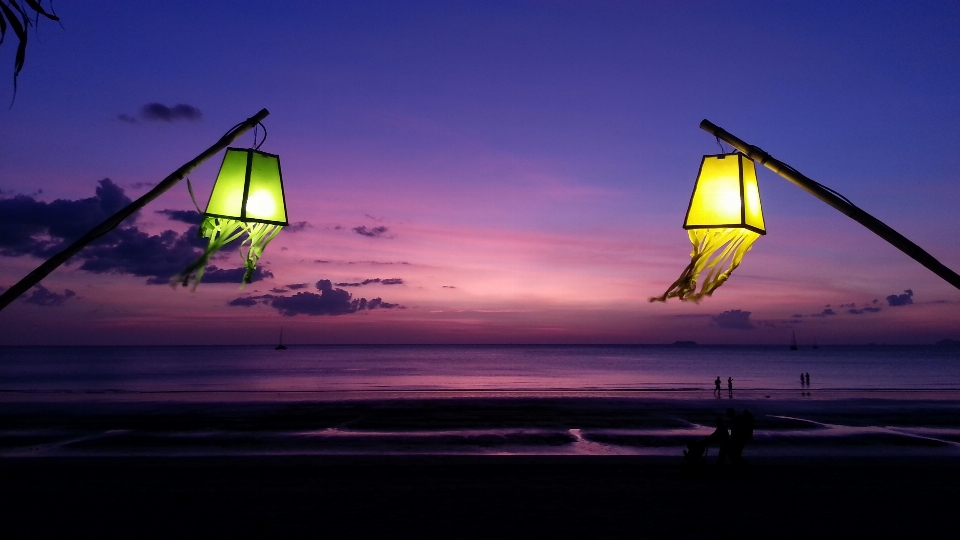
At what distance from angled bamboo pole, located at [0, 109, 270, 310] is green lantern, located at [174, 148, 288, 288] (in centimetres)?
9

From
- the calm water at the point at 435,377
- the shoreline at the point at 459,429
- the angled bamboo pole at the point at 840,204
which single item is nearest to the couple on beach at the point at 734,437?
the shoreline at the point at 459,429

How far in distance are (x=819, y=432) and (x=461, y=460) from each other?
12205 millimetres

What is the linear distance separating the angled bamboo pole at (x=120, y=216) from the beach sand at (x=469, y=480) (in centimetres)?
653

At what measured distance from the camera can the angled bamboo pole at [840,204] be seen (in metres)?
3.05

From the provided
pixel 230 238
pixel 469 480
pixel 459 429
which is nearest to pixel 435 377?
pixel 459 429

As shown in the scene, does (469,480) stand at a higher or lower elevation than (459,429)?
higher

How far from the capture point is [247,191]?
3184 mm

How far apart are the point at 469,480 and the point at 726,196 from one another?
980 cm

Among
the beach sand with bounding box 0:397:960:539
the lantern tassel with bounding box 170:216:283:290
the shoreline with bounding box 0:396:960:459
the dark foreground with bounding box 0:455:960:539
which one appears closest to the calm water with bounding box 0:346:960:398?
the shoreline with bounding box 0:396:960:459

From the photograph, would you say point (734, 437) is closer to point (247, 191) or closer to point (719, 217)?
point (719, 217)

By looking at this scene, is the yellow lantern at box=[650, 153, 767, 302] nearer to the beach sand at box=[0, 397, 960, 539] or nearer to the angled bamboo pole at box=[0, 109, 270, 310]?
the angled bamboo pole at box=[0, 109, 270, 310]

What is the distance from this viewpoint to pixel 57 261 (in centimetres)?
294

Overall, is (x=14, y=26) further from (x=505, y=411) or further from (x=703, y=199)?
(x=505, y=411)

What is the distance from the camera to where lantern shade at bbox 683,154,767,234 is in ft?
10.5
